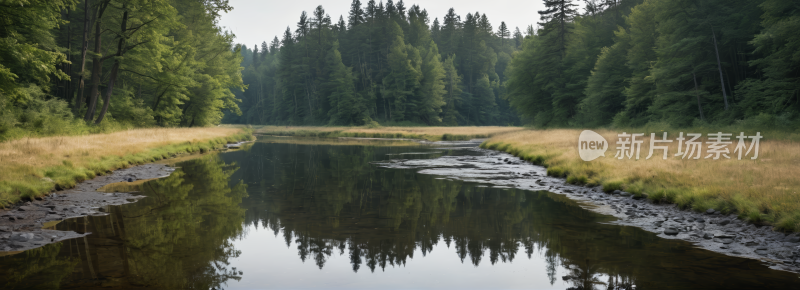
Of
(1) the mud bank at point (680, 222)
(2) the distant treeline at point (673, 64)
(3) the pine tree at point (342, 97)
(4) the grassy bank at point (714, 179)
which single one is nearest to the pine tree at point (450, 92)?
(3) the pine tree at point (342, 97)

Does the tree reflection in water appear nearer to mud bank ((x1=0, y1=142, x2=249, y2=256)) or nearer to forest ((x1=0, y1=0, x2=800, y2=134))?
mud bank ((x1=0, y1=142, x2=249, y2=256))

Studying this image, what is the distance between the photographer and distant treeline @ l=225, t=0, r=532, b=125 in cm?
7800

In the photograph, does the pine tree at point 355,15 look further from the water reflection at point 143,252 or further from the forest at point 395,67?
the water reflection at point 143,252

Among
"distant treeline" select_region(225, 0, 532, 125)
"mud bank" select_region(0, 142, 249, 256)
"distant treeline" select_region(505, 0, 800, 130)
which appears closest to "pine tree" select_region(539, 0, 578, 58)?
"distant treeline" select_region(505, 0, 800, 130)

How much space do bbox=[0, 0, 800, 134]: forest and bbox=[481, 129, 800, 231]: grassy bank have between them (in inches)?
545

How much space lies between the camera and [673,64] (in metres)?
32.1

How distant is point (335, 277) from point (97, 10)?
102ft

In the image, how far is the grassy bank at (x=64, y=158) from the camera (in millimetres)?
11273

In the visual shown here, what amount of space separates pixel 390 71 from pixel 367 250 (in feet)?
245

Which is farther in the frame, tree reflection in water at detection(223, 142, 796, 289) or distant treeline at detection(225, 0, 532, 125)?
distant treeline at detection(225, 0, 532, 125)

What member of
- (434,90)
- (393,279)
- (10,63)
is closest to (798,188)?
(393,279)

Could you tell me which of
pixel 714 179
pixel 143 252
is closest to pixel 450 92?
pixel 714 179

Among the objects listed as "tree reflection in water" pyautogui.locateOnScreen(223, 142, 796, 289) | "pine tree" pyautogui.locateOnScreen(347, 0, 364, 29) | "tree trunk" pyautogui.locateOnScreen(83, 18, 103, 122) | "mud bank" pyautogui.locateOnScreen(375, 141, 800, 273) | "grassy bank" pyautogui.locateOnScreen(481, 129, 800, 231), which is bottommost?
"tree reflection in water" pyautogui.locateOnScreen(223, 142, 796, 289)

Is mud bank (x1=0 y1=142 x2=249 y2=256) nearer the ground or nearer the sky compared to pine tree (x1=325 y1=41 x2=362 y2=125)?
nearer the ground
